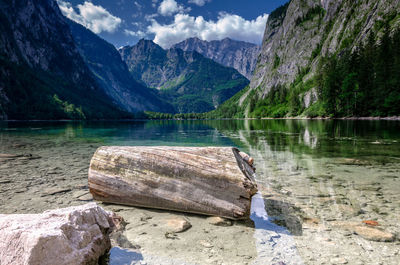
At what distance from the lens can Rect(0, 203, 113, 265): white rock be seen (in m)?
2.90

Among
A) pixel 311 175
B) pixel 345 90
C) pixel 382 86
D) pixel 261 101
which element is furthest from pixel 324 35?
pixel 311 175

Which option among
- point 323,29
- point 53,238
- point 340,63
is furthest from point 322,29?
point 53,238

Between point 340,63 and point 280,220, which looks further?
point 340,63

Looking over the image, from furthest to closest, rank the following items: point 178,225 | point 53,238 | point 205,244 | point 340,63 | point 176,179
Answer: point 340,63
point 176,179
point 178,225
point 205,244
point 53,238

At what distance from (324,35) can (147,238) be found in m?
188

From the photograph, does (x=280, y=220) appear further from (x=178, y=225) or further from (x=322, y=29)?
(x=322, y=29)

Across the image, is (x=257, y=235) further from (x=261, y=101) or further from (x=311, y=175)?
(x=261, y=101)

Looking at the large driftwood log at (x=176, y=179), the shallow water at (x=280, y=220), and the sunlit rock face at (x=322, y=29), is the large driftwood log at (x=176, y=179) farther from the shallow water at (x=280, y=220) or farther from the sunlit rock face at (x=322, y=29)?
the sunlit rock face at (x=322, y=29)

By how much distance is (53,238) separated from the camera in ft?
→ 10.0

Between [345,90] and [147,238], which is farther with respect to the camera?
[345,90]

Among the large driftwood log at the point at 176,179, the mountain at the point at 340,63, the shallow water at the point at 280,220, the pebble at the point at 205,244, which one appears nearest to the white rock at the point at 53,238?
the shallow water at the point at 280,220

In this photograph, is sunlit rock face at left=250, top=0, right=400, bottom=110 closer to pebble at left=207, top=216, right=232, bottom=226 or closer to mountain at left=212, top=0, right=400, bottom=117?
mountain at left=212, top=0, right=400, bottom=117

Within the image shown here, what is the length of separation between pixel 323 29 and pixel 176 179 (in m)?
190

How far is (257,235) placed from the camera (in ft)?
15.4
